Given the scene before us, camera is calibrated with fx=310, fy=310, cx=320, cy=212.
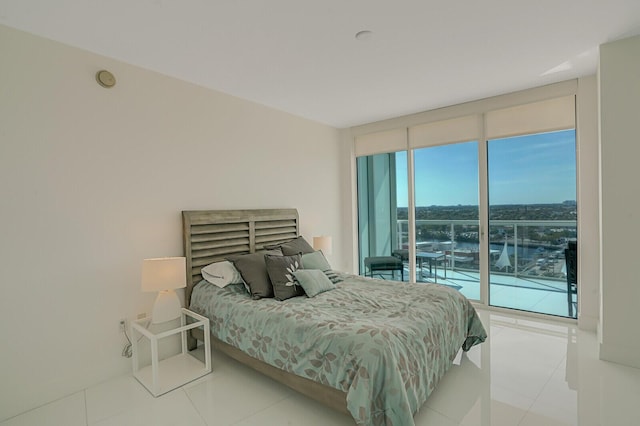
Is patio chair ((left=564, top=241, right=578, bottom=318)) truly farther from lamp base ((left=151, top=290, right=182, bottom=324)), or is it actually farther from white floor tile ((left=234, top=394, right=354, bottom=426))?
lamp base ((left=151, top=290, right=182, bottom=324))

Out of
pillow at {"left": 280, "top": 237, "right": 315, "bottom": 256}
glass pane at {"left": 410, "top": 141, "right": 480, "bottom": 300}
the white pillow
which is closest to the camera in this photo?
the white pillow


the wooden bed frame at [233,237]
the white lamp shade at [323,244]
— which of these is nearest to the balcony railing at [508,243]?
the white lamp shade at [323,244]

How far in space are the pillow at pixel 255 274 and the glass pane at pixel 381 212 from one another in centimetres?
234

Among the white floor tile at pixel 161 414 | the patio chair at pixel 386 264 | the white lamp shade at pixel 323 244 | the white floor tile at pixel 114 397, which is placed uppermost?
the white lamp shade at pixel 323 244

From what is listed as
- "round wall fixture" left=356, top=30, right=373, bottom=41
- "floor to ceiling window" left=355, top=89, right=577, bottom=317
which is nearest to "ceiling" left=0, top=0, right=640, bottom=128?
"round wall fixture" left=356, top=30, right=373, bottom=41

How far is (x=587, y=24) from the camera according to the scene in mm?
2256

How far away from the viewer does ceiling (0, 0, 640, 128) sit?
200 centimetres

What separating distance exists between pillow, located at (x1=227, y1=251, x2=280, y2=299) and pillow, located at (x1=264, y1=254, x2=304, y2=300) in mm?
62

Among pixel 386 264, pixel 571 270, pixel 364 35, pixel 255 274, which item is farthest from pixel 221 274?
pixel 571 270

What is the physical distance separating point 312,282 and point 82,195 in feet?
6.48

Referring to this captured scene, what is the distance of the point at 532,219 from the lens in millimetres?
3701

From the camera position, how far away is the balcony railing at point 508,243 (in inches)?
141

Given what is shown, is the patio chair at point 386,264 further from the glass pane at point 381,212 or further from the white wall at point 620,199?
the white wall at point 620,199

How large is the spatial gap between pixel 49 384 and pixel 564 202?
198 inches
